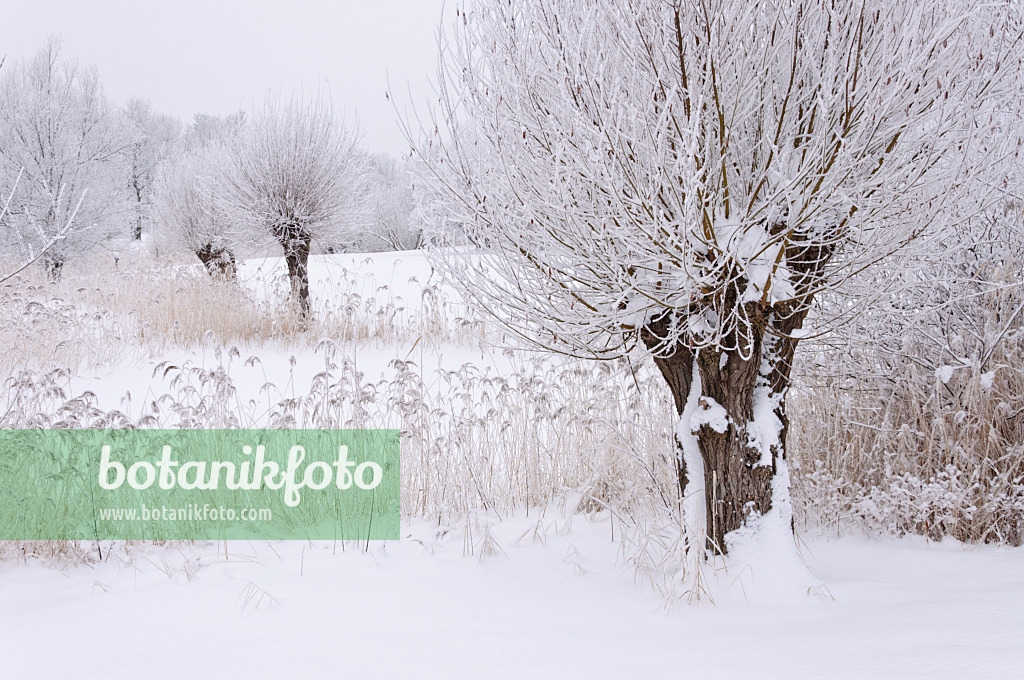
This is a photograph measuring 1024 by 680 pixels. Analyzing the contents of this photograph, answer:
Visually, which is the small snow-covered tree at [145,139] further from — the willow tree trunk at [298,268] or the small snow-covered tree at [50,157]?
the willow tree trunk at [298,268]

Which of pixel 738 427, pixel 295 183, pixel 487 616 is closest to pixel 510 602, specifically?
pixel 487 616

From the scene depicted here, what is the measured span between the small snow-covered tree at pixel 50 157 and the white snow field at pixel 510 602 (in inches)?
418

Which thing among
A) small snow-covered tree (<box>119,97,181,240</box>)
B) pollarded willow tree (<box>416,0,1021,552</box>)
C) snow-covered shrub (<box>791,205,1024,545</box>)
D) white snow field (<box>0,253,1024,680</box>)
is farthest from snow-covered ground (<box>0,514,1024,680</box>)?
small snow-covered tree (<box>119,97,181,240</box>)

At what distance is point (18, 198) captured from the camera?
12.4 meters

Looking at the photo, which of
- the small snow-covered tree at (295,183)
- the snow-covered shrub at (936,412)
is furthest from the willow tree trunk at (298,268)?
the snow-covered shrub at (936,412)

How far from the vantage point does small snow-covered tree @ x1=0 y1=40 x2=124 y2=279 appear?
12430mm

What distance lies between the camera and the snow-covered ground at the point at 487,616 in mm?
2105

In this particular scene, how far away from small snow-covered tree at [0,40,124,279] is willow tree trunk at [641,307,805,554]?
39.8 ft

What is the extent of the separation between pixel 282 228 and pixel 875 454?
823 centimetres

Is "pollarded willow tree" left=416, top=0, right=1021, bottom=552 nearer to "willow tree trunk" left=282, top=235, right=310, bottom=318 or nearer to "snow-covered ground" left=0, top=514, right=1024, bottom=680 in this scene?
"snow-covered ground" left=0, top=514, right=1024, bottom=680

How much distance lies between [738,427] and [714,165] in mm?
1016

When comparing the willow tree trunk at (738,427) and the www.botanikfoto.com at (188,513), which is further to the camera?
the www.botanikfoto.com at (188,513)

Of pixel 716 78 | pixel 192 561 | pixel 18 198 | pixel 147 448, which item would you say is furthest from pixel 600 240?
pixel 18 198

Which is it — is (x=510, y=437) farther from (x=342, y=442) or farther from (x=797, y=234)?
(x=797, y=234)
